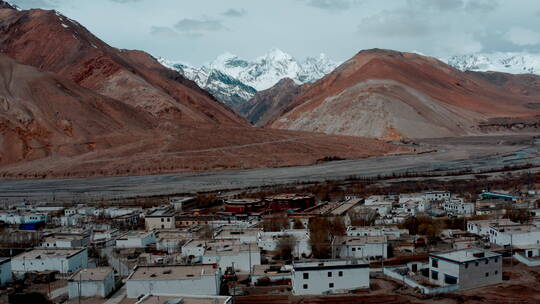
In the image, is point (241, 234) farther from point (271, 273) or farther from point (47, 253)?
point (47, 253)

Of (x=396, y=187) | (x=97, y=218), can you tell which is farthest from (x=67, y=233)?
(x=396, y=187)

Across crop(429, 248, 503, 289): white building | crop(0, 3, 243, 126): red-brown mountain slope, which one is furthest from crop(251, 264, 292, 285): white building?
crop(0, 3, 243, 126): red-brown mountain slope

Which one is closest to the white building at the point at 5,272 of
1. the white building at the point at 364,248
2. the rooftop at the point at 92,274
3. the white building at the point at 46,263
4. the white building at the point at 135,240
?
the white building at the point at 46,263

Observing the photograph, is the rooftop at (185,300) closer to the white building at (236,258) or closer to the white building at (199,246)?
the white building at (236,258)

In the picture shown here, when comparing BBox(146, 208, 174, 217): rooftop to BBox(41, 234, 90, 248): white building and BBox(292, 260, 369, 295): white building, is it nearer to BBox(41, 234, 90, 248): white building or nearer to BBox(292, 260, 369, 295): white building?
BBox(41, 234, 90, 248): white building

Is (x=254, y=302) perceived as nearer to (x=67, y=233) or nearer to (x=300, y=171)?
(x=67, y=233)

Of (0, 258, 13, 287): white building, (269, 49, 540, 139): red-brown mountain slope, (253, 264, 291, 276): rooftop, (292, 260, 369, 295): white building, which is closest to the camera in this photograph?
(292, 260, 369, 295): white building
